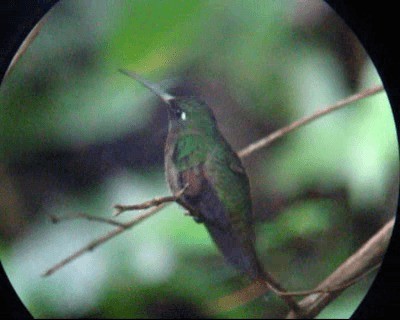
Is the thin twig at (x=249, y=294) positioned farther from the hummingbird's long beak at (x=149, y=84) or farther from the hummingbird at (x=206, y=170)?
the hummingbird's long beak at (x=149, y=84)

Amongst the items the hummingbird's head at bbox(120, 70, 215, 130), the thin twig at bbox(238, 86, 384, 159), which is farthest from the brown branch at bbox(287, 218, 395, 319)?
the hummingbird's head at bbox(120, 70, 215, 130)

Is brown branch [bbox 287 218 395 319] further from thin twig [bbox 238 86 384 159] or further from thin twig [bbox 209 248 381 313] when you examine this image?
thin twig [bbox 238 86 384 159]

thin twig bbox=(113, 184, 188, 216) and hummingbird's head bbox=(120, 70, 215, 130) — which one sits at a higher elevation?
hummingbird's head bbox=(120, 70, 215, 130)

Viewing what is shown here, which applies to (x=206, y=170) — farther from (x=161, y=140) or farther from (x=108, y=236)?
(x=108, y=236)

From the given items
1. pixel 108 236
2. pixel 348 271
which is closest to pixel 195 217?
pixel 108 236

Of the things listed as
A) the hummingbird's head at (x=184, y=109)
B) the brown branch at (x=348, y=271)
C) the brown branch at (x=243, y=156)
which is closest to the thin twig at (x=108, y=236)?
the brown branch at (x=243, y=156)

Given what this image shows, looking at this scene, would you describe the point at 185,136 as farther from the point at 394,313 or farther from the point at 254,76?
the point at 394,313
